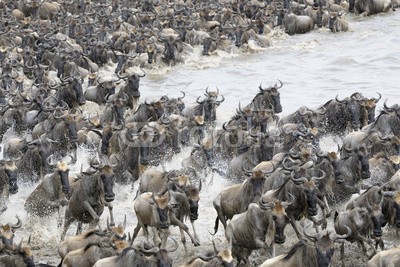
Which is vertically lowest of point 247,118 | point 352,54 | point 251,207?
point 352,54

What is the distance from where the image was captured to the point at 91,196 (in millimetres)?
12547

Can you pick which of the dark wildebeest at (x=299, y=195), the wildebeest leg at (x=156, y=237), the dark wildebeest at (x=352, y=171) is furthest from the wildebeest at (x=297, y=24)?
the wildebeest leg at (x=156, y=237)

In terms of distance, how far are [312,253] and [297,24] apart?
21474mm

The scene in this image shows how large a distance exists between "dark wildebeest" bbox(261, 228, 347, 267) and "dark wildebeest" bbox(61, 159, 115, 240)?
345 centimetres

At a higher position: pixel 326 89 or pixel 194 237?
pixel 194 237

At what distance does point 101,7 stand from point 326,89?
12.3 meters

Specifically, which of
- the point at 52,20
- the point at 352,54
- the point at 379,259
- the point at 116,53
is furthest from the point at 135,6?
the point at 379,259

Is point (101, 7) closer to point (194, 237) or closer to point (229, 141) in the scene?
point (229, 141)

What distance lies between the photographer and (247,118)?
17.1 meters

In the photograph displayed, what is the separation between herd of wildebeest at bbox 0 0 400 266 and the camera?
1077 centimetres

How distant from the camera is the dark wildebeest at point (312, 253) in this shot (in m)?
9.58

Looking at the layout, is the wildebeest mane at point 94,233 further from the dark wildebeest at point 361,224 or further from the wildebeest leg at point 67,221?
the dark wildebeest at point 361,224

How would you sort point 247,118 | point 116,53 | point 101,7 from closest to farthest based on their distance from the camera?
point 247,118, point 116,53, point 101,7

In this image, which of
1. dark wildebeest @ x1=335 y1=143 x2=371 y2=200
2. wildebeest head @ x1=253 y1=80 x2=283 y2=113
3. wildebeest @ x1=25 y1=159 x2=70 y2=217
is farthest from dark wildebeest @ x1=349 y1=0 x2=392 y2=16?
wildebeest @ x1=25 y1=159 x2=70 y2=217
